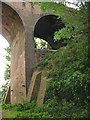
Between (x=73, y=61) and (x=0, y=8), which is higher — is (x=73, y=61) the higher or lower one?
the lower one

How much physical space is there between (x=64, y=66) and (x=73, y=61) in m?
0.82

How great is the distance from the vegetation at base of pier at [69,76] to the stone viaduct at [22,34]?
94.3 inches

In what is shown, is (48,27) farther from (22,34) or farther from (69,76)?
(69,76)

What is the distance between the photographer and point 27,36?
43.9ft

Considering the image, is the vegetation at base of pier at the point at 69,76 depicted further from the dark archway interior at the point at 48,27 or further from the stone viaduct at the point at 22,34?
the dark archway interior at the point at 48,27

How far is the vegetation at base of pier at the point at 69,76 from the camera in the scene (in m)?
5.83

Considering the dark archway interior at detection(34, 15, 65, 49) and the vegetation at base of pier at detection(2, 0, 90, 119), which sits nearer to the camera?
the vegetation at base of pier at detection(2, 0, 90, 119)

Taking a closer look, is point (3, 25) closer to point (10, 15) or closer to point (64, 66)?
point (10, 15)

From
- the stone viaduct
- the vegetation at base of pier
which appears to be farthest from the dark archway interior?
the vegetation at base of pier

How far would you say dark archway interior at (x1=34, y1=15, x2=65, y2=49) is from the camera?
14922mm

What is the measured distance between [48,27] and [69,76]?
28.5 ft

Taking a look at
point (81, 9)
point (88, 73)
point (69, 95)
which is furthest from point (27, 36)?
point (81, 9)

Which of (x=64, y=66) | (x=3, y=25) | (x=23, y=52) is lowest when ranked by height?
(x=64, y=66)

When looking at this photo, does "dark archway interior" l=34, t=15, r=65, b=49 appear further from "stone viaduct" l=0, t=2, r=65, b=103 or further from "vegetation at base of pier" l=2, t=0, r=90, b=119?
"vegetation at base of pier" l=2, t=0, r=90, b=119
